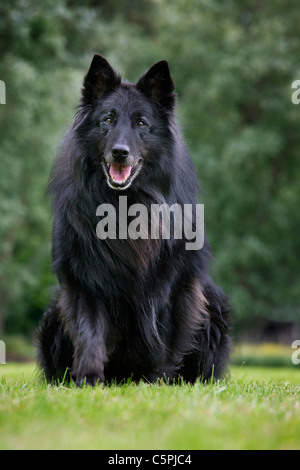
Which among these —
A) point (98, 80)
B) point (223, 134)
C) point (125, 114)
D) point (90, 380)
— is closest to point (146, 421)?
point (90, 380)

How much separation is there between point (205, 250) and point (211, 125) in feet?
57.8

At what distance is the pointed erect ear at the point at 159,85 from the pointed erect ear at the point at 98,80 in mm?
221

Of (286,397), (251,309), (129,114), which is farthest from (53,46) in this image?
(286,397)

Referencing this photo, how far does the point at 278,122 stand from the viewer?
70.3 ft

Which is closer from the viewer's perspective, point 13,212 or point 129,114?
point 129,114

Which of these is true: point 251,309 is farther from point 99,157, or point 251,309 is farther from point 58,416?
point 58,416

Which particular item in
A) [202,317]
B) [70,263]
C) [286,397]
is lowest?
[286,397]

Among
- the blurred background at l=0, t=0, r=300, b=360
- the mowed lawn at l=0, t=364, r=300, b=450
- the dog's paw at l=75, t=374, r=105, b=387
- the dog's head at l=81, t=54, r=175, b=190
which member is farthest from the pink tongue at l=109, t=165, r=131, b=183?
the blurred background at l=0, t=0, r=300, b=360

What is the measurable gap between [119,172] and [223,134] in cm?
1769

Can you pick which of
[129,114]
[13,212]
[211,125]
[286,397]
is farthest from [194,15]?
[286,397]

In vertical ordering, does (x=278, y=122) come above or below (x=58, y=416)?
above

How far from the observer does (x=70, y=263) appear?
461 cm
